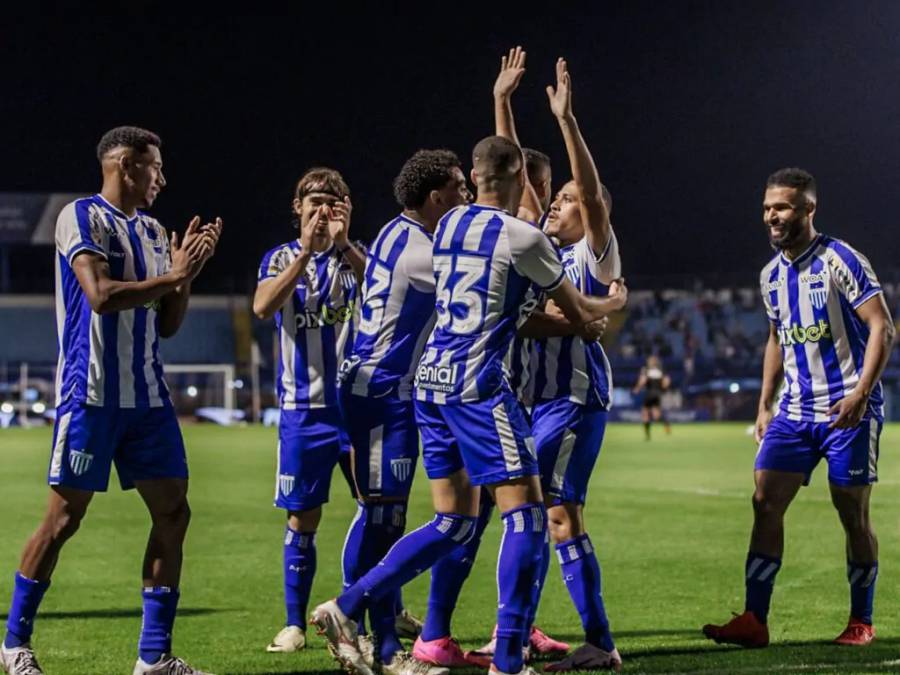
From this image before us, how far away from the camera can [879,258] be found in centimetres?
5406

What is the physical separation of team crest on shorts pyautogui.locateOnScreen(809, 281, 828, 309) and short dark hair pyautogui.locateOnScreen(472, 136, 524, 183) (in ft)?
6.58

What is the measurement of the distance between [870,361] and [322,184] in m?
2.74

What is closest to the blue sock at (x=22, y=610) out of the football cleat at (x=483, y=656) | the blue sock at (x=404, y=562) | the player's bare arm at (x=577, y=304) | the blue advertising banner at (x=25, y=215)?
the blue sock at (x=404, y=562)

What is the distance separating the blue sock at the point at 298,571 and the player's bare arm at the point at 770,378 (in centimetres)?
237

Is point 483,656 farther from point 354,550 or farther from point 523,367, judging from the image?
point 523,367

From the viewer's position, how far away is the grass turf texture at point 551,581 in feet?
21.2

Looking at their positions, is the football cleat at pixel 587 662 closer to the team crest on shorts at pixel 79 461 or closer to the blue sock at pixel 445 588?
the blue sock at pixel 445 588

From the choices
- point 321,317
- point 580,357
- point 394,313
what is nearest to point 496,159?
point 394,313

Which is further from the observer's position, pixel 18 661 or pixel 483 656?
pixel 483 656

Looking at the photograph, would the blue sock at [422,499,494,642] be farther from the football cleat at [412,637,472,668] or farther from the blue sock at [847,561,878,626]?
the blue sock at [847,561,878,626]

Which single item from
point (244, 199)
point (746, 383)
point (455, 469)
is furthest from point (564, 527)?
point (244, 199)

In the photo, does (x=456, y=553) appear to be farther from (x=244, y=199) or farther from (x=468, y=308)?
(x=244, y=199)

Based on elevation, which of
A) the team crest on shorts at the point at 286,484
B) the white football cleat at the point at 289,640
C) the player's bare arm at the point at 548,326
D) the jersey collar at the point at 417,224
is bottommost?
the white football cleat at the point at 289,640

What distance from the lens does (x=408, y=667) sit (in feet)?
19.1
